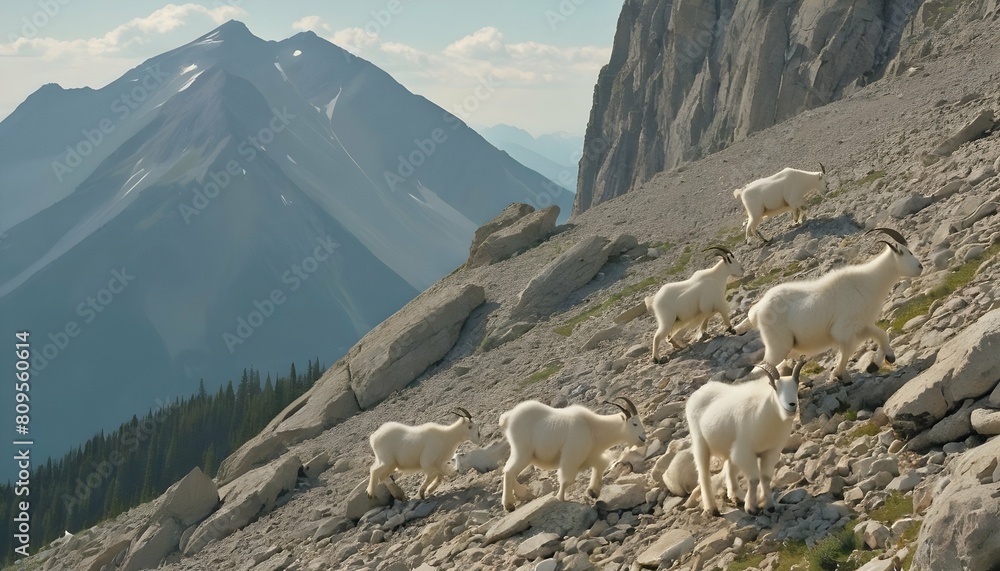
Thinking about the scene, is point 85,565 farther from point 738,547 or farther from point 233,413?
point 233,413

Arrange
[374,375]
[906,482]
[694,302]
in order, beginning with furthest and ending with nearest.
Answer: [374,375] < [694,302] < [906,482]

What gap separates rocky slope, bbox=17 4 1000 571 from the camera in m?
→ 10.2

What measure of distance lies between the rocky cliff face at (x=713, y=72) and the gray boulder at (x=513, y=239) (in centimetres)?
3960

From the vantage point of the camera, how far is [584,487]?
47.8 ft

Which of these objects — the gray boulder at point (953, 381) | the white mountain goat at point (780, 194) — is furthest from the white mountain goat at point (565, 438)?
the white mountain goat at point (780, 194)

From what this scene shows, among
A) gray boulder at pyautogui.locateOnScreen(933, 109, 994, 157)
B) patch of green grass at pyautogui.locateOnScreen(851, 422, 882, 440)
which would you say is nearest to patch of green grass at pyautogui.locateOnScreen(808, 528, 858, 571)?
patch of green grass at pyautogui.locateOnScreen(851, 422, 882, 440)

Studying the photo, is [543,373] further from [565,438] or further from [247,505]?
[565,438]

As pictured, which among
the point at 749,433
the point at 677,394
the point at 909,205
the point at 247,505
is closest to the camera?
the point at 749,433

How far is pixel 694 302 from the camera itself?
1936 cm

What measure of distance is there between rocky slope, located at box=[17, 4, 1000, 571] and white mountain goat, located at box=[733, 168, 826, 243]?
0.74m

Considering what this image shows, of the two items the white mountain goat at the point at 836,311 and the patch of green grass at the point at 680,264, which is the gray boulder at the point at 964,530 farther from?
the patch of green grass at the point at 680,264

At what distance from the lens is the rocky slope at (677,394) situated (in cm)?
1023

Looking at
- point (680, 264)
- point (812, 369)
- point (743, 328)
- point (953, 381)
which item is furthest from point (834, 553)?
point (680, 264)

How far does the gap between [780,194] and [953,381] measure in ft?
55.8
